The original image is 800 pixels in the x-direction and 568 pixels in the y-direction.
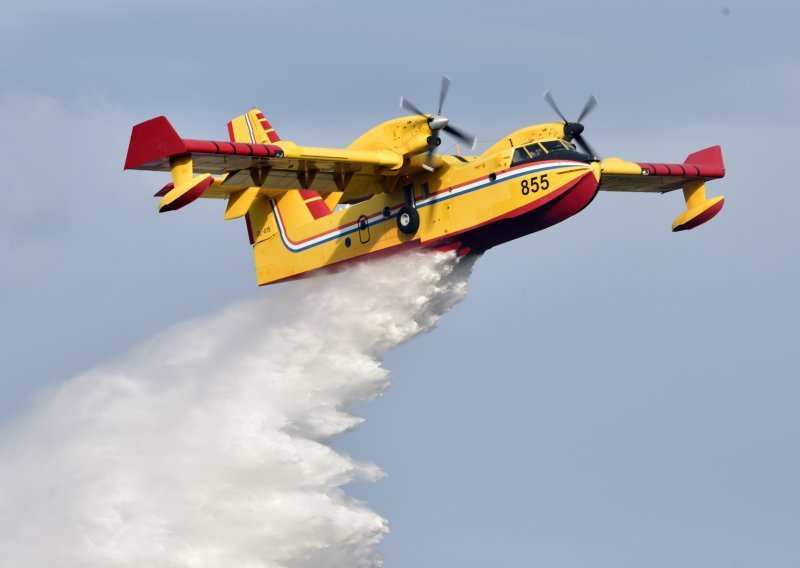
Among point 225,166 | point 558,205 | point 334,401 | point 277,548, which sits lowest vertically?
point 277,548

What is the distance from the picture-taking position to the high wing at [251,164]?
104ft

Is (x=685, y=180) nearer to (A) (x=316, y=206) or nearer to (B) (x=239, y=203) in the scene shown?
(A) (x=316, y=206)

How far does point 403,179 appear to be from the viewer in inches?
1385

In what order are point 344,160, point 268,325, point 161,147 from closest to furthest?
point 161,147 → point 344,160 → point 268,325

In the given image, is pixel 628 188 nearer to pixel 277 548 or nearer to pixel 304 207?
pixel 304 207

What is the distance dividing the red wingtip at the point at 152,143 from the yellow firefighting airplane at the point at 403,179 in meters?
0.02

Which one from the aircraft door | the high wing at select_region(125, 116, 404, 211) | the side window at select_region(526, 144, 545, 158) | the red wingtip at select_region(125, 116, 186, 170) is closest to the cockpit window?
the side window at select_region(526, 144, 545, 158)

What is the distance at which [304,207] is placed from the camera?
38531mm

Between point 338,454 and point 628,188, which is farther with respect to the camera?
point 628,188

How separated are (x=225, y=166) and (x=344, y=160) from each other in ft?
8.34

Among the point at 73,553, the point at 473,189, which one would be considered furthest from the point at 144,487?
the point at 473,189

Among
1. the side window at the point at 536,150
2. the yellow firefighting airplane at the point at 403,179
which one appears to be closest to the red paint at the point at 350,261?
A: the yellow firefighting airplane at the point at 403,179

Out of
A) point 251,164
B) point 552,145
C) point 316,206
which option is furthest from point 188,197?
point 552,145

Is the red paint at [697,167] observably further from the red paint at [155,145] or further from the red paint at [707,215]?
the red paint at [155,145]
